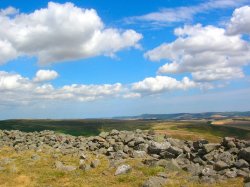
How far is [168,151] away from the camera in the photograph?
38.0m

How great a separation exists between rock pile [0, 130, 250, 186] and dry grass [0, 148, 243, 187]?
1047 mm

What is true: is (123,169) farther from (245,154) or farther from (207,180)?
(245,154)

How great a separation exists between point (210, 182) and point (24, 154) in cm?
2802

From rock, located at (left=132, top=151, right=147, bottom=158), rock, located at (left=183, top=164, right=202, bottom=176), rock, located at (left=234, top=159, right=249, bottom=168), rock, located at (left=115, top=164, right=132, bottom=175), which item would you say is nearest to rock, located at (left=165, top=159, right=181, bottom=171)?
rock, located at (left=183, top=164, right=202, bottom=176)

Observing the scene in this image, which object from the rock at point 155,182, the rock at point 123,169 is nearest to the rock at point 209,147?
the rock at point 123,169

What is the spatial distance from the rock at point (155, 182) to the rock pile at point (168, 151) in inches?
4.3

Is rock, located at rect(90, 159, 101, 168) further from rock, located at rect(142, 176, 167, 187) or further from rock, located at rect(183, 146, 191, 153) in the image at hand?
rock, located at rect(183, 146, 191, 153)

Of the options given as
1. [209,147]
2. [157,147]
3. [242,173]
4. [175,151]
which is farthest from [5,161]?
[242,173]

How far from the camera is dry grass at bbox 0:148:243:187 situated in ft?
97.5

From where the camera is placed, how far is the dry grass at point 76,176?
29.7m

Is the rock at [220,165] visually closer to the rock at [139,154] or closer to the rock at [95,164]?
the rock at [139,154]

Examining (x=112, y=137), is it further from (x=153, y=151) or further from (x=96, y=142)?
(x=153, y=151)

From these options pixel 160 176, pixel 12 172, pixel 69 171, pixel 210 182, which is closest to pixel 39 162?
pixel 12 172

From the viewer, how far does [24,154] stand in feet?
155
